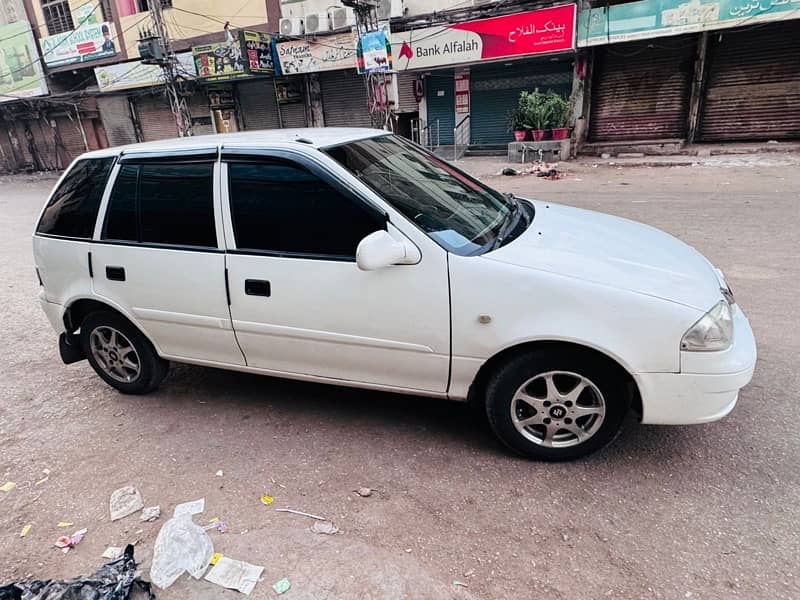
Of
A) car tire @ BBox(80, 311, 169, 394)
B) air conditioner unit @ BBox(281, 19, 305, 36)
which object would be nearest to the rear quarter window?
car tire @ BBox(80, 311, 169, 394)

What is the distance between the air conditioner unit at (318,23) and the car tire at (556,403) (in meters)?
19.6

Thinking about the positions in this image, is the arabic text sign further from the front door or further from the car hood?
the car hood

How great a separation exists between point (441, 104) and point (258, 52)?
7.09 m

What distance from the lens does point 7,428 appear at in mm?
3592

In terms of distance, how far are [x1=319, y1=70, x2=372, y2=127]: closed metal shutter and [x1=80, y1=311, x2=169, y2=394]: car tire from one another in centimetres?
1814

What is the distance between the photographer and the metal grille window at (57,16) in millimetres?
24938

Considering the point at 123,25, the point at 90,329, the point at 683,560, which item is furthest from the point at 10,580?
the point at 123,25

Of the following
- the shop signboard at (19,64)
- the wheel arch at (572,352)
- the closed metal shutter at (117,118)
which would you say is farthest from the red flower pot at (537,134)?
the shop signboard at (19,64)

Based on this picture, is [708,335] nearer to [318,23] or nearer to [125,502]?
[125,502]

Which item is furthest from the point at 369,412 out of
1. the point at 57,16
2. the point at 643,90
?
the point at 57,16

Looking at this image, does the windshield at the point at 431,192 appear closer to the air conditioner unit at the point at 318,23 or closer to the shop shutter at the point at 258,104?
the air conditioner unit at the point at 318,23

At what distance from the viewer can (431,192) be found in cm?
315

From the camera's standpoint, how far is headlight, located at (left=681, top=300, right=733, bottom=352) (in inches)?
94.7

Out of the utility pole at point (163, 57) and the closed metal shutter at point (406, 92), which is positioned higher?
the utility pole at point (163, 57)
